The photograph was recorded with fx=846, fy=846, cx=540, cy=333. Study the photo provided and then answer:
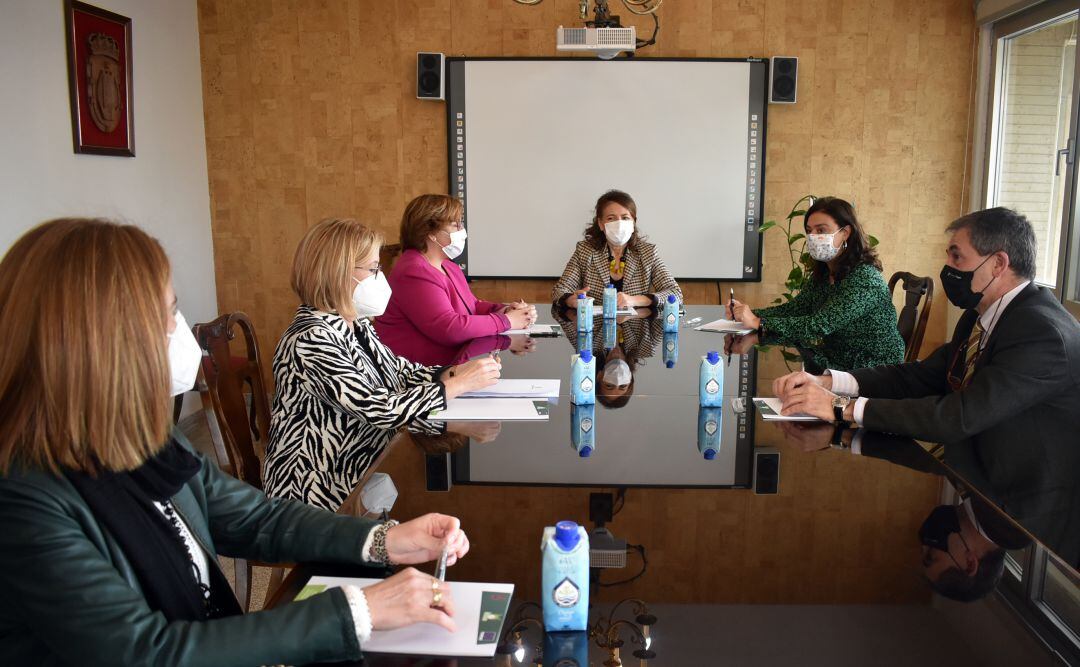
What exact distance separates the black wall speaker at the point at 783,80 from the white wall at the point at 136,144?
3.36m

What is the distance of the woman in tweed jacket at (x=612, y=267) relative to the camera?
14.1ft

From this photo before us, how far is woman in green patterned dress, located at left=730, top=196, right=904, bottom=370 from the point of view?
307 cm

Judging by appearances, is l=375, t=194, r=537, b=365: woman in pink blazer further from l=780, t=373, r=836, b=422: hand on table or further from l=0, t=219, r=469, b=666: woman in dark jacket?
l=0, t=219, r=469, b=666: woman in dark jacket

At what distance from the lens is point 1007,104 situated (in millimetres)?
4777

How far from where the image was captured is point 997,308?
6.60 feet

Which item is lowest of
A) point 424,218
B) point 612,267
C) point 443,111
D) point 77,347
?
point 612,267

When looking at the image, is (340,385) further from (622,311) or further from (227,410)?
(622,311)

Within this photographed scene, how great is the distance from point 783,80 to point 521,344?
8.79ft

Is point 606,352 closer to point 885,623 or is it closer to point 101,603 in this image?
point 885,623

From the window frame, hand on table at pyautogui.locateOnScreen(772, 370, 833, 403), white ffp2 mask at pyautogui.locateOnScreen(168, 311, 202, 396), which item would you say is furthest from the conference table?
the window frame

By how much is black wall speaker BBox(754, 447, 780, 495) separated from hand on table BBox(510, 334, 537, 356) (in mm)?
1292

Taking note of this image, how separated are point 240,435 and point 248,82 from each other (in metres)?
3.56

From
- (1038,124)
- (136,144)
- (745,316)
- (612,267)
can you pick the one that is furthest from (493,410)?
(1038,124)

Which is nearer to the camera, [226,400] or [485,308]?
[226,400]
